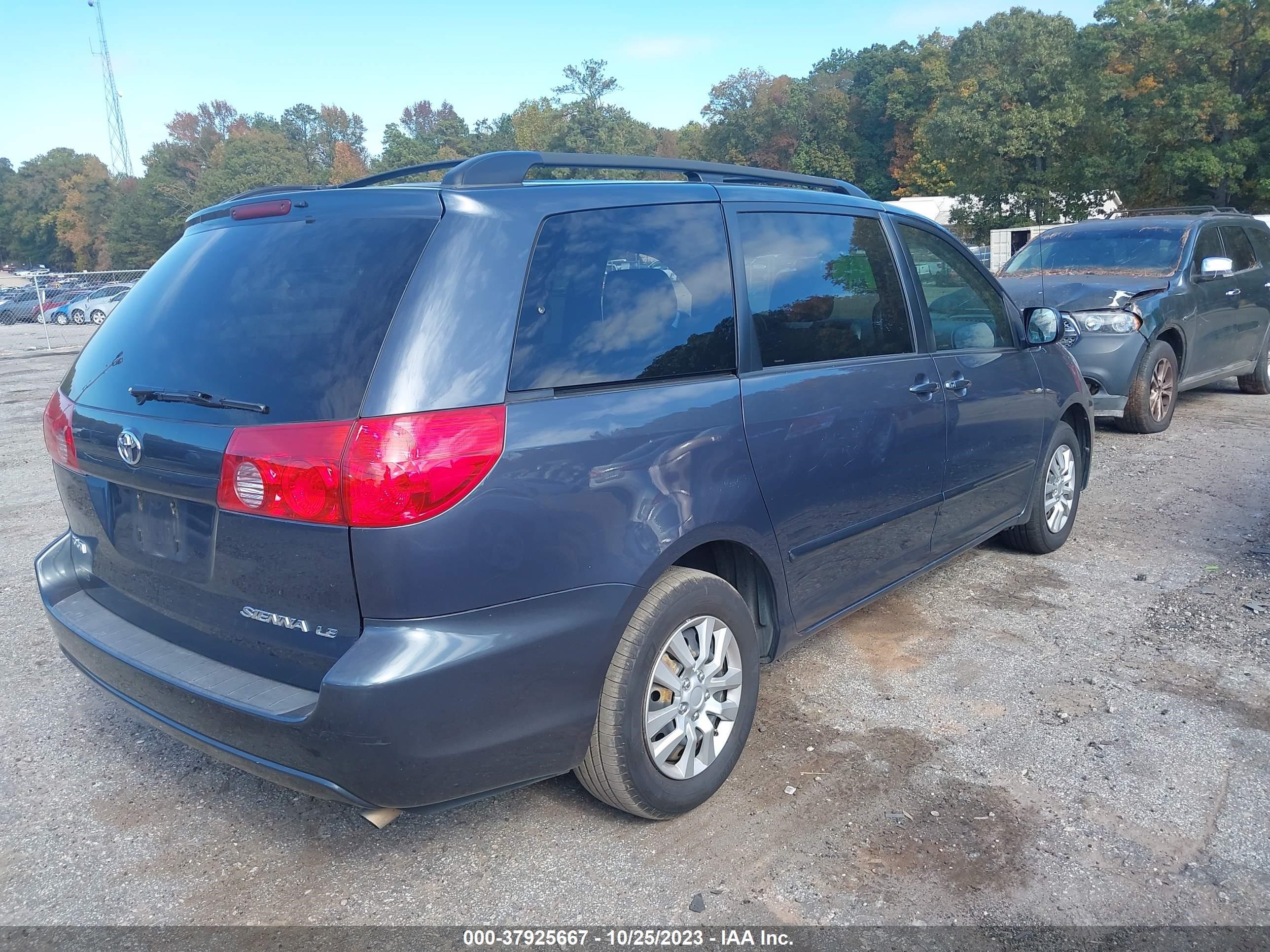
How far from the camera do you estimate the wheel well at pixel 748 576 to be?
10.5 feet

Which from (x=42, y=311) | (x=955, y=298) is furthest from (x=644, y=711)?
(x=42, y=311)

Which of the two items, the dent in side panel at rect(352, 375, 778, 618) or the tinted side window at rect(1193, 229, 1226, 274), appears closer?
the dent in side panel at rect(352, 375, 778, 618)

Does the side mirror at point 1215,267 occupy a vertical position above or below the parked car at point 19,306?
above

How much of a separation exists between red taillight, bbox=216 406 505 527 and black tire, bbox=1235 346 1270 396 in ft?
A: 34.5

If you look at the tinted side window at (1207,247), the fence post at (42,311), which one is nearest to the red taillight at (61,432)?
the tinted side window at (1207,247)

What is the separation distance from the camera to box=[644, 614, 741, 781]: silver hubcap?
2910 millimetres

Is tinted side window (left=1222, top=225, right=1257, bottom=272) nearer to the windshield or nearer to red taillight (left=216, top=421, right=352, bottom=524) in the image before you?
the windshield

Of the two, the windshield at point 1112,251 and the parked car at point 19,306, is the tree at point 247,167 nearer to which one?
the parked car at point 19,306

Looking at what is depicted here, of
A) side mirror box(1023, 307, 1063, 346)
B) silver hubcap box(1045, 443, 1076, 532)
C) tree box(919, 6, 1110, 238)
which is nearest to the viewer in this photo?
side mirror box(1023, 307, 1063, 346)

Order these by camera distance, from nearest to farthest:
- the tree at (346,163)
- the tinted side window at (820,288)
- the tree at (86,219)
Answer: the tinted side window at (820,288) → the tree at (86,219) → the tree at (346,163)

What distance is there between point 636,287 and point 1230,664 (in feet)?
9.75

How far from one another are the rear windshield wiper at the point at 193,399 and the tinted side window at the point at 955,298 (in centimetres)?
274

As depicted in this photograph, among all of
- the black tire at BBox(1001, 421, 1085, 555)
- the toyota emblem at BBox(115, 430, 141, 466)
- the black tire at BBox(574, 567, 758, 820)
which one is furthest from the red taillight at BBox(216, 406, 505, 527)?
the black tire at BBox(1001, 421, 1085, 555)

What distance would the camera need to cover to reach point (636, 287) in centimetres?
292
